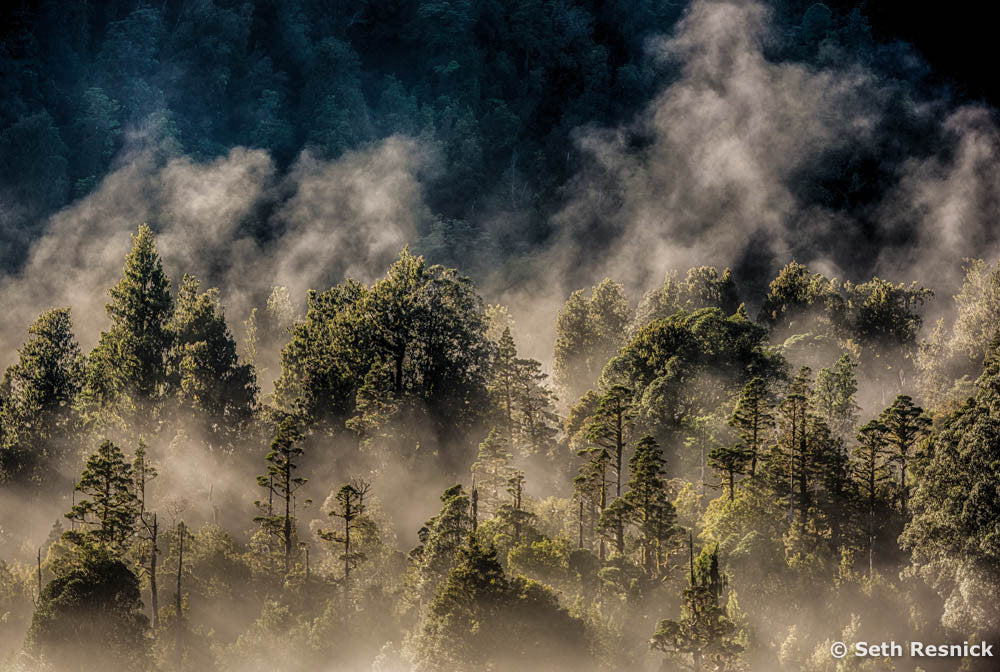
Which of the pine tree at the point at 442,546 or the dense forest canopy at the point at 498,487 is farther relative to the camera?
the pine tree at the point at 442,546

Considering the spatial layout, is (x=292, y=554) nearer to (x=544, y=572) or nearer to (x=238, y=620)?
(x=238, y=620)

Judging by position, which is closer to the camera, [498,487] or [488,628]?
[488,628]

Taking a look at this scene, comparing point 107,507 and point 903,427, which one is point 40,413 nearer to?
point 107,507

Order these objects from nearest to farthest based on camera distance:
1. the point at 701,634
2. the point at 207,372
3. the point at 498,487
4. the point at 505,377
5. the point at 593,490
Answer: the point at 701,634
the point at 593,490
the point at 498,487
the point at 505,377
the point at 207,372

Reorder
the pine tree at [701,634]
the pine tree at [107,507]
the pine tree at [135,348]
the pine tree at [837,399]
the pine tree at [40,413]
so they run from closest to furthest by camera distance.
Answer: the pine tree at [701,634] → the pine tree at [107,507] → the pine tree at [837,399] → the pine tree at [135,348] → the pine tree at [40,413]

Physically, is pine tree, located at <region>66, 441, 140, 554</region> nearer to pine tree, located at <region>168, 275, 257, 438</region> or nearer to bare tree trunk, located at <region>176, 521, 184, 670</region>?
bare tree trunk, located at <region>176, 521, 184, 670</region>

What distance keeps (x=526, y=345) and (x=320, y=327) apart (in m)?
63.9

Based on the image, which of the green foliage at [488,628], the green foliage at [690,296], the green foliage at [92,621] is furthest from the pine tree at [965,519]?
the green foliage at [690,296]

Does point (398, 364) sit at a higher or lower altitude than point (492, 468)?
higher

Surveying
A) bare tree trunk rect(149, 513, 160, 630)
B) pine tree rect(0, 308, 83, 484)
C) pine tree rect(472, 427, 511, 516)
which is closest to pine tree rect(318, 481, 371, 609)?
pine tree rect(472, 427, 511, 516)

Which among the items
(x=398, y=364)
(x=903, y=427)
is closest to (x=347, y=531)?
(x=398, y=364)

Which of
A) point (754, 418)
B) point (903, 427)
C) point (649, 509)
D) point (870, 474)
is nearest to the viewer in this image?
point (649, 509)

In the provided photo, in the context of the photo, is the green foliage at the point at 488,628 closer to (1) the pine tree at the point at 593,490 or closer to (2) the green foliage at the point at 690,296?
(1) the pine tree at the point at 593,490

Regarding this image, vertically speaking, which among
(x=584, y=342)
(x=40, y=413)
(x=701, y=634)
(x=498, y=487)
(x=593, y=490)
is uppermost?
(x=584, y=342)
